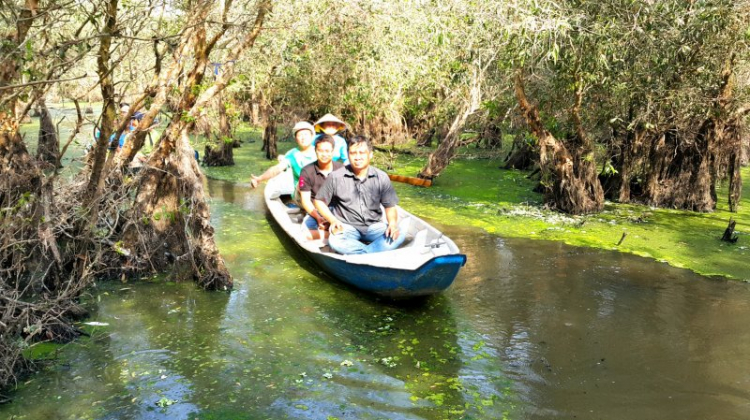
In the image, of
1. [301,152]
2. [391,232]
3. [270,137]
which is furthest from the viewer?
[270,137]

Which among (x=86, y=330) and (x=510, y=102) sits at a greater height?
(x=510, y=102)

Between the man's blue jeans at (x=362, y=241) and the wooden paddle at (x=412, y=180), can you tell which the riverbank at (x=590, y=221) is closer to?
the wooden paddle at (x=412, y=180)

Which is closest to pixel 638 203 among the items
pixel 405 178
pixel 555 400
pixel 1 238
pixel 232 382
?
pixel 405 178

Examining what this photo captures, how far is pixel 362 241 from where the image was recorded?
7.00 m

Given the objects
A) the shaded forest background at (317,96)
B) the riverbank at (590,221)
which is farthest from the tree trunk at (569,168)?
the riverbank at (590,221)

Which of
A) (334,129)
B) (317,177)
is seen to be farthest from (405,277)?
(334,129)

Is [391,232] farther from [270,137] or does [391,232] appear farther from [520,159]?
[270,137]

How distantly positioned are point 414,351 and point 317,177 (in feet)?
9.40

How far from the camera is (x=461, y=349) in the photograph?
5484 millimetres

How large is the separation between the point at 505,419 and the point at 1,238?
12.4 feet

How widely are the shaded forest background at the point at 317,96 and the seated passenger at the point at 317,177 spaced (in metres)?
1.17

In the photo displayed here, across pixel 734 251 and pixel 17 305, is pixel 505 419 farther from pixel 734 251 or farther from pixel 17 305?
pixel 734 251

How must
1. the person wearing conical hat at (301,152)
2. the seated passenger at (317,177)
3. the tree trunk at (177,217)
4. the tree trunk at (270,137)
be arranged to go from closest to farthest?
the tree trunk at (177,217), the seated passenger at (317,177), the person wearing conical hat at (301,152), the tree trunk at (270,137)

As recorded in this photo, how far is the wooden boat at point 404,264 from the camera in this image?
5.93 meters
